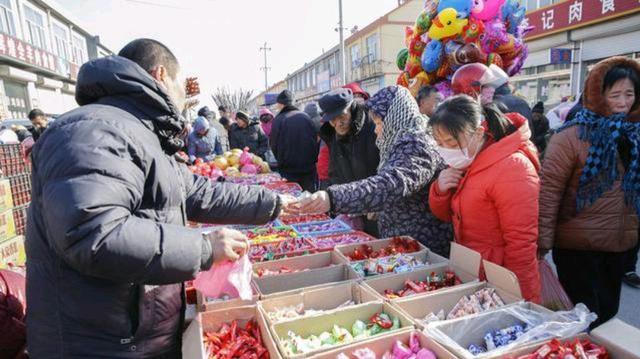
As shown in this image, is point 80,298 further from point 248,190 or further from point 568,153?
point 568,153

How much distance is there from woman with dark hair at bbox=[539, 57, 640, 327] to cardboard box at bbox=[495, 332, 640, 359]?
0.86 m

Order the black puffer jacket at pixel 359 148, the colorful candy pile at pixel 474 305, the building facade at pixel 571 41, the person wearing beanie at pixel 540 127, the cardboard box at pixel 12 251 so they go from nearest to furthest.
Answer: the colorful candy pile at pixel 474 305 < the black puffer jacket at pixel 359 148 < the cardboard box at pixel 12 251 < the person wearing beanie at pixel 540 127 < the building facade at pixel 571 41

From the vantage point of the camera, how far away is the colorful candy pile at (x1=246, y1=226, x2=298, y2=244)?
9.01ft

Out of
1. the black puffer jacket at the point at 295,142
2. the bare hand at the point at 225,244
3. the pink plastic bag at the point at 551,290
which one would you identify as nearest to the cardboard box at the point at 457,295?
the pink plastic bag at the point at 551,290

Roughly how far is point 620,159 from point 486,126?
2.51ft

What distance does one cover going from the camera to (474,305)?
5.28 ft

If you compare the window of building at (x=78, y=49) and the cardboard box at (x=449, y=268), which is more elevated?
the window of building at (x=78, y=49)

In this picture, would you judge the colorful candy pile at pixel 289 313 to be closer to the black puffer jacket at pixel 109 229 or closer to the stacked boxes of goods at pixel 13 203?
the black puffer jacket at pixel 109 229

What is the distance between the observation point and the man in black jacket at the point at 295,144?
5422mm

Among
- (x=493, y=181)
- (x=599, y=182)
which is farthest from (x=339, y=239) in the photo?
(x=599, y=182)

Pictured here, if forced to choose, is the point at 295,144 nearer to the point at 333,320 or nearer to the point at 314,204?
the point at 314,204

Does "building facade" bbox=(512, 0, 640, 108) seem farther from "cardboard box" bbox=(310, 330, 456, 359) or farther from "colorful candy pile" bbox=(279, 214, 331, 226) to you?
"cardboard box" bbox=(310, 330, 456, 359)

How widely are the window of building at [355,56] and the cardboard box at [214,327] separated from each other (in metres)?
27.6

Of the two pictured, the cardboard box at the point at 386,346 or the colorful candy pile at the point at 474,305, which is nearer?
the cardboard box at the point at 386,346
